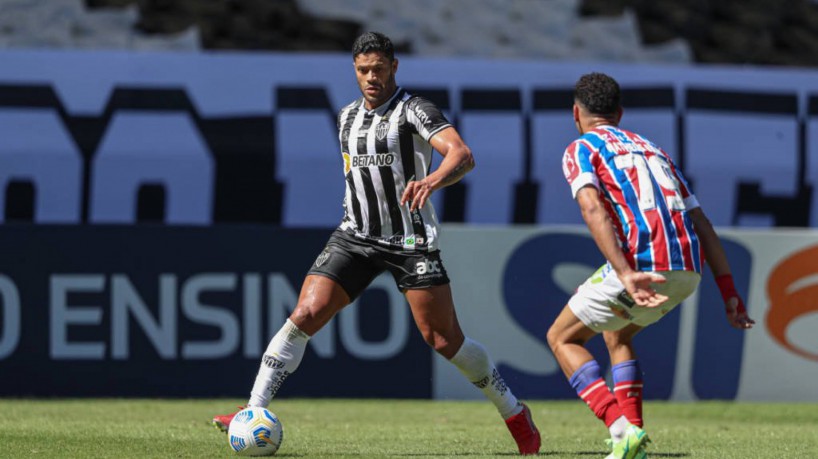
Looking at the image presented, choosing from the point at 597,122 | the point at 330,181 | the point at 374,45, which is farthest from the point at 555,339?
the point at 330,181

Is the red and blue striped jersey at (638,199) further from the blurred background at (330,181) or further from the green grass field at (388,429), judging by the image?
the blurred background at (330,181)

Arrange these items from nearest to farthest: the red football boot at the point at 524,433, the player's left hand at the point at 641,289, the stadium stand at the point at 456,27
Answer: the player's left hand at the point at 641,289, the red football boot at the point at 524,433, the stadium stand at the point at 456,27

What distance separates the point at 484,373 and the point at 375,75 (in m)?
1.59

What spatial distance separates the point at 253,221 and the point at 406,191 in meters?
7.84

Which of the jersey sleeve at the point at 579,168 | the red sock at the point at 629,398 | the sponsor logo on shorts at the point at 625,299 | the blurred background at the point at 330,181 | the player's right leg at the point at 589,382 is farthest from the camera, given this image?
the blurred background at the point at 330,181

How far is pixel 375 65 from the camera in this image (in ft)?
21.9

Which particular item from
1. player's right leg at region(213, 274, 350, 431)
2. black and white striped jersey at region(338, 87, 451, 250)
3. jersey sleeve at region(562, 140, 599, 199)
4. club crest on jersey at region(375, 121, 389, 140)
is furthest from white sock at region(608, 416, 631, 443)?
club crest on jersey at region(375, 121, 389, 140)

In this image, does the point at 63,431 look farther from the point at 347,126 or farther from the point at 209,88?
the point at 209,88

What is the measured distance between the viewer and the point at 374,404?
11078 mm

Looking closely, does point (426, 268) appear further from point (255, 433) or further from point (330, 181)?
point (330, 181)

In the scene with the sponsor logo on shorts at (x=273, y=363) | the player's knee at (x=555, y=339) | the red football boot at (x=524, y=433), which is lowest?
the red football boot at (x=524, y=433)

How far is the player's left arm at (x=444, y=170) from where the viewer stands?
6.13 m

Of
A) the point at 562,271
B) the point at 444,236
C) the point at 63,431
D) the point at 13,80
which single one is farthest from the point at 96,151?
the point at 63,431

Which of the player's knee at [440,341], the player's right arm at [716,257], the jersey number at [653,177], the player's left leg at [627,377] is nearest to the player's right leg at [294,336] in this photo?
the player's knee at [440,341]
